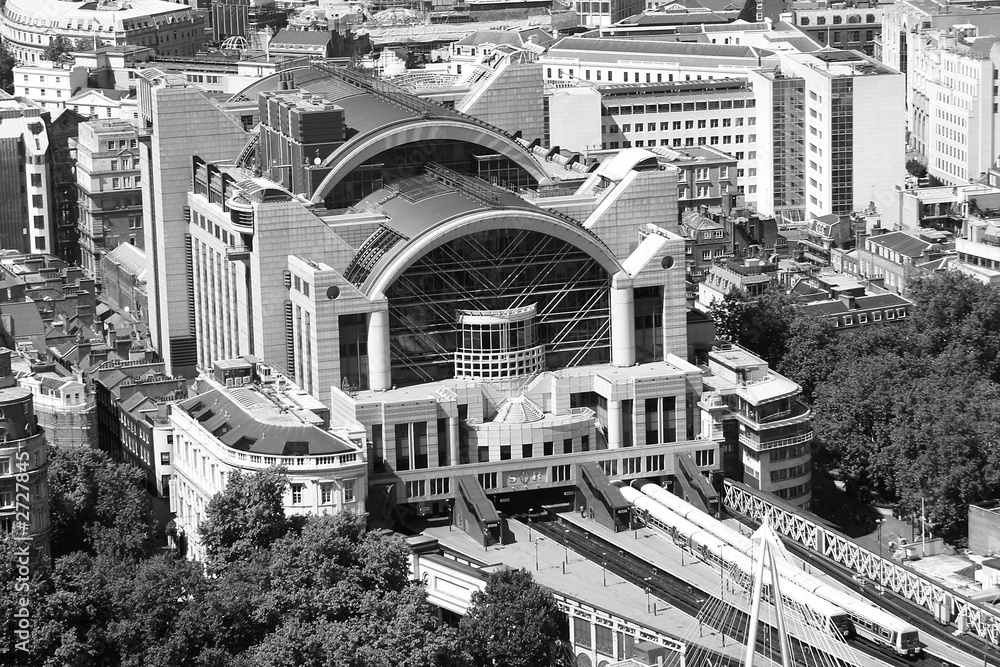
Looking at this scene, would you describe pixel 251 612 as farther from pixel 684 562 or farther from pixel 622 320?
pixel 622 320

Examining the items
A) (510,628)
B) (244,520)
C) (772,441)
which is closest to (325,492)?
(244,520)

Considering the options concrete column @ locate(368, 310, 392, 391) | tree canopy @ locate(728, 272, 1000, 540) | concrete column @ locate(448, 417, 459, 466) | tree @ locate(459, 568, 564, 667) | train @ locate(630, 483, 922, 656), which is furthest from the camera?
concrete column @ locate(368, 310, 392, 391)

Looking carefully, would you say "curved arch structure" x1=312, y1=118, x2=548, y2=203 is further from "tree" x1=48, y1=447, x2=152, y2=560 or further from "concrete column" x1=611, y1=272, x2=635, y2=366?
"tree" x1=48, y1=447, x2=152, y2=560

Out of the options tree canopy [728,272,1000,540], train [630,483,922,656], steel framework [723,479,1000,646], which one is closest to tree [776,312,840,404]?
tree canopy [728,272,1000,540]

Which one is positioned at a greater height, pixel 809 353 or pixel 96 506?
pixel 809 353

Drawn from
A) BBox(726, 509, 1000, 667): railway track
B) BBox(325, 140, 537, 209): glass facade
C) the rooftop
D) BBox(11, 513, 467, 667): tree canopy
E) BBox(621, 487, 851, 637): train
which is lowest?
BBox(726, 509, 1000, 667): railway track

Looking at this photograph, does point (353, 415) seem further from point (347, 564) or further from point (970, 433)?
point (970, 433)

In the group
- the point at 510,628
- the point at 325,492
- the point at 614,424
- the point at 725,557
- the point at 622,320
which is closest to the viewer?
the point at 510,628
